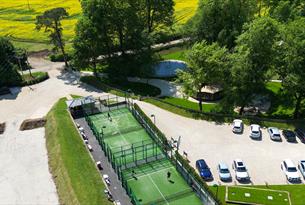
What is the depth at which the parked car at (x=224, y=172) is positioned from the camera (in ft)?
156

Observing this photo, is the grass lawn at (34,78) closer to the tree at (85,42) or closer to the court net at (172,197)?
the tree at (85,42)

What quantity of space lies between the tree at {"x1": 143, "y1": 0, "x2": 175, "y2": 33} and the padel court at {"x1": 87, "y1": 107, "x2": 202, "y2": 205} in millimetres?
37199

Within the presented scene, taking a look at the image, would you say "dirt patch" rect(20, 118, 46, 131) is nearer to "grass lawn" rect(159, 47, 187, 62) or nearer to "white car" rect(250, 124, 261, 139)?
"white car" rect(250, 124, 261, 139)

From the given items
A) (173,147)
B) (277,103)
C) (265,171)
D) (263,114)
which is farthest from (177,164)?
(277,103)

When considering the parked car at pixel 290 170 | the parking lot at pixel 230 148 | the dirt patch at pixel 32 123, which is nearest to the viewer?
the parked car at pixel 290 170

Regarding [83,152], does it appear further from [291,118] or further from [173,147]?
[291,118]

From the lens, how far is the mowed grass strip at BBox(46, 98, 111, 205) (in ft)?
149

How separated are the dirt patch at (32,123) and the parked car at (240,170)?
34.1 meters

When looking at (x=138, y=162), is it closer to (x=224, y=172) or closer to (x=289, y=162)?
(x=224, y=172)

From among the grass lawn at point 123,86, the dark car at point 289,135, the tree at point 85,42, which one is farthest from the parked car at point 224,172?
the tree at point 85,42

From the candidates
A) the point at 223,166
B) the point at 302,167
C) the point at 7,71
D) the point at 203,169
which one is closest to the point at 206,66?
the point at 223,166

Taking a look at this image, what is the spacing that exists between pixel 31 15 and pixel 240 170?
348 feet

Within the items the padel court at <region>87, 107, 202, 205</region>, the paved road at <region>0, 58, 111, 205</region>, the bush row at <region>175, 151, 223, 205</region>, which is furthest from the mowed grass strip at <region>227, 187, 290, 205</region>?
the paved road at <region>0, 58, 111, 205</region>

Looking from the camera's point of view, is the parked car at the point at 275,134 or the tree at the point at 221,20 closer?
the parked car at the point at 275,134
